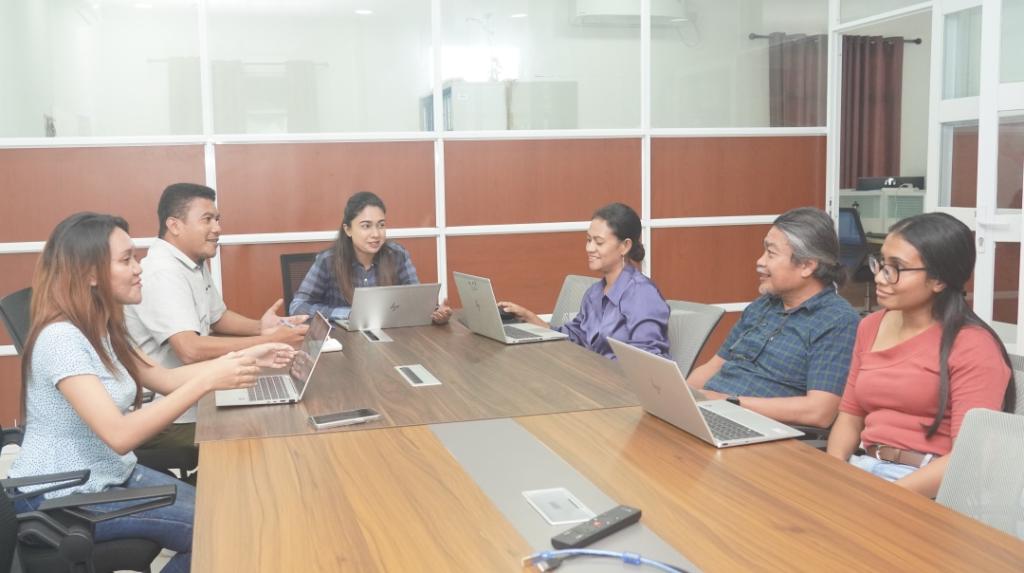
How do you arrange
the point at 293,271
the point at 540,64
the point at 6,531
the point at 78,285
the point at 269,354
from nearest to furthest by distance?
the point at 6,531
the point at 78,285
the point at 269,354
the point at 293,271
the point at 540,64

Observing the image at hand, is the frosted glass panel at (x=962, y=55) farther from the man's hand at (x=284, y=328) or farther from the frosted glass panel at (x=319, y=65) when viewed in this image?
the man's hand at (x=284, y=328)

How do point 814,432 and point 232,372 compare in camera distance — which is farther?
point 814,432

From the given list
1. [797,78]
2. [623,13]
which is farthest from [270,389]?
[797,78]

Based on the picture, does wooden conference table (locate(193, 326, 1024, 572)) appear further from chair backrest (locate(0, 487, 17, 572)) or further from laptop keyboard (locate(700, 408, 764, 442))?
chair backrest (locate(0, 487, 17, 572))

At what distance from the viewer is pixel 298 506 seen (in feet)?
5.89

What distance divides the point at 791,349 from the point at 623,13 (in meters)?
3.37

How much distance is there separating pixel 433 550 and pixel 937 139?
475 centimetres

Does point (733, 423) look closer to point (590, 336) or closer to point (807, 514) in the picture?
point (807, 514)

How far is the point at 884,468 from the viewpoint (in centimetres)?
241

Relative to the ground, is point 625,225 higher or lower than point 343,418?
higher

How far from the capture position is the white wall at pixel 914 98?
9.85m

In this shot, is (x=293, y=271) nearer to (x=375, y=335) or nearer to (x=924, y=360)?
(x=375, y=335)

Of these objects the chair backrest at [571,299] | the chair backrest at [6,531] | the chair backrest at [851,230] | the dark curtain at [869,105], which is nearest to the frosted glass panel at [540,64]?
the chair backrest at [571,299]

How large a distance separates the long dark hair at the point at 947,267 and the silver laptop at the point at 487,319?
4.91 feet
